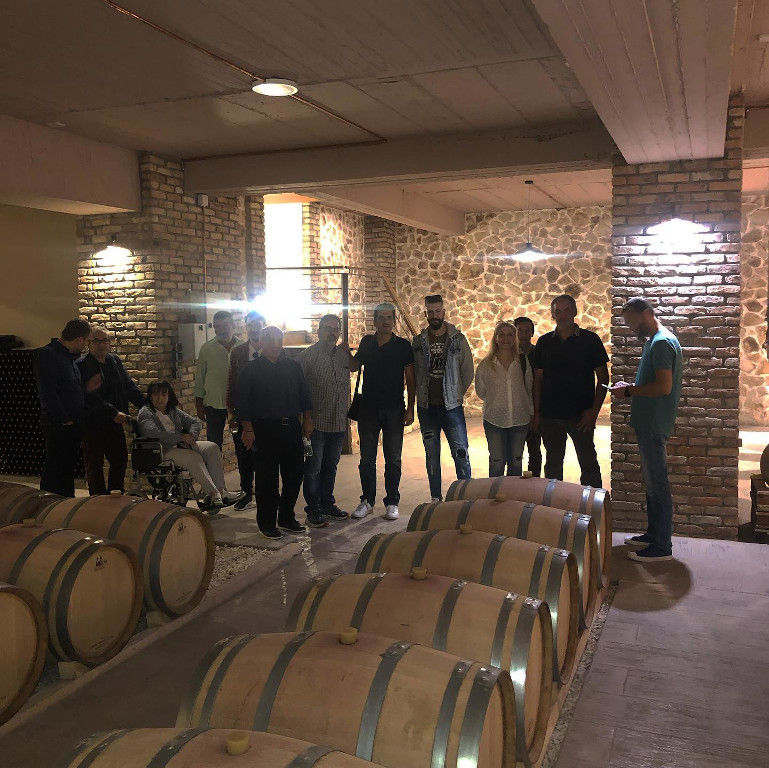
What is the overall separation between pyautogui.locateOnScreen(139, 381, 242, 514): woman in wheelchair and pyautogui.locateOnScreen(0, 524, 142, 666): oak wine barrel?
219cm

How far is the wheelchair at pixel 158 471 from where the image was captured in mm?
5504

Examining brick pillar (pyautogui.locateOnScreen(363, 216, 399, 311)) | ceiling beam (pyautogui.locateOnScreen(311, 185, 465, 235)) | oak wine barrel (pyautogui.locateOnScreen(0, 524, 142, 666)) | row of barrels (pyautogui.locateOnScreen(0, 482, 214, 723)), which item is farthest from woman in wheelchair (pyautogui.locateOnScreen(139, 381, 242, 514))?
brick pillar (pyautogui.locateOnScreen(363, 216, 399, 311))

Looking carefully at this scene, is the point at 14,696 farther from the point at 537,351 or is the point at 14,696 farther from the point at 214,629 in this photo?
the point at 537,351

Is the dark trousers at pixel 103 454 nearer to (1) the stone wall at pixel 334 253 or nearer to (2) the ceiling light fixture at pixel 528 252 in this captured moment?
(1) the stone wall at pixel 334 253

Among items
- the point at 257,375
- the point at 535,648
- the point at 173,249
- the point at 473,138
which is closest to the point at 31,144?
the point at 173,249

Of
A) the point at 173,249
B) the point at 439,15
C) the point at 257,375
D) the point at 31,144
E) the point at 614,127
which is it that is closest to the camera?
the point at 439,15

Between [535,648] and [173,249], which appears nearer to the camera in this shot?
[535,648]

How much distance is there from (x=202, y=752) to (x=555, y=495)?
2631 mm

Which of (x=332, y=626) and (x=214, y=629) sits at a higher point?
(x=332, y=626)

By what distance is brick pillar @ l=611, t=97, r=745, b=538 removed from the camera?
5406mm

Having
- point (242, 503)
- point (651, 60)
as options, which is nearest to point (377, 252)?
point (242, 503)

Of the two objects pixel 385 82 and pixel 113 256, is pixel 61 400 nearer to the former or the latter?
pixel 113 256

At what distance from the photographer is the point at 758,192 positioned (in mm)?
10375

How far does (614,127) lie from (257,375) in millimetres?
2708
